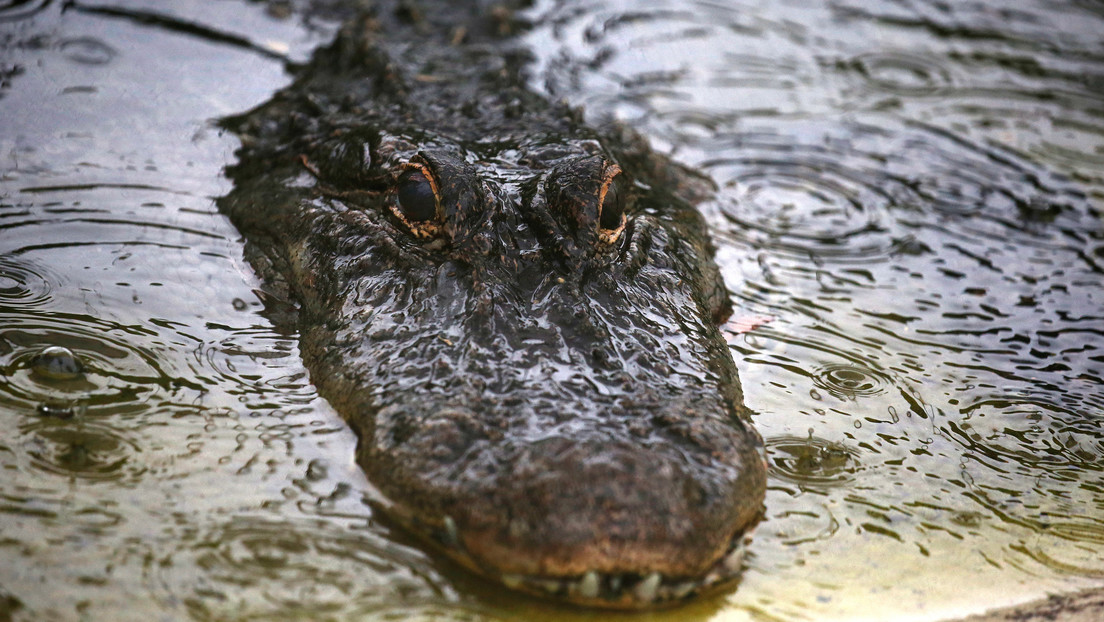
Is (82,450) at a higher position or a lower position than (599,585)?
higher

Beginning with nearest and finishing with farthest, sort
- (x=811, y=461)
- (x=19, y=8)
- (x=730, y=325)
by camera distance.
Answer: (x=811, y=461) → (x=730, y=325) → (x=19, y=8)

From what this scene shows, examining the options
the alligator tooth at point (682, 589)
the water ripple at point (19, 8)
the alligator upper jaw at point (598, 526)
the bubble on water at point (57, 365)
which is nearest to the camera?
the alligator upper jaw at point (598, 526)

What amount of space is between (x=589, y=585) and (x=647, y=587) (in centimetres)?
16

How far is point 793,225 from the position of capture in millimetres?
5211

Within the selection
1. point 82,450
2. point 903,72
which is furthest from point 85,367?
point 903,72

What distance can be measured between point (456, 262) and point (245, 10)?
3.89 metres

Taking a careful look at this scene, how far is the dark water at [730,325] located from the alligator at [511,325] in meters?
0.19

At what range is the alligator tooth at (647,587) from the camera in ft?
8.16

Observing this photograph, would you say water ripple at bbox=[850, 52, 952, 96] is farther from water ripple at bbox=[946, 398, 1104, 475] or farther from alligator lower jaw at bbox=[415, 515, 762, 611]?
alligator lower jaw at bbox=[415, 515, 762, 611]

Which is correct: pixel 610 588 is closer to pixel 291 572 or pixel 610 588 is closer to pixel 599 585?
pixel 599 585

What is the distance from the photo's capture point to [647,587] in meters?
2.50

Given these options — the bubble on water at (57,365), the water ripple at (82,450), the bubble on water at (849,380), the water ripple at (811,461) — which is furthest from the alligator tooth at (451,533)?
the bubble on water at (849,380)

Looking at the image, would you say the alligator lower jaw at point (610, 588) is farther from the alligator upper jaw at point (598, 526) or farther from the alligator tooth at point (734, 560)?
the alligator tooth at point (734, 560)

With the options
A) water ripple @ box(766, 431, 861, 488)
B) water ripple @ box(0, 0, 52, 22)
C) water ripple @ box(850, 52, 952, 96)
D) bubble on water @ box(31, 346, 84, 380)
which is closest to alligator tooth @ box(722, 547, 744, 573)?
water ripple @ box(766, 431, 861, 488)
